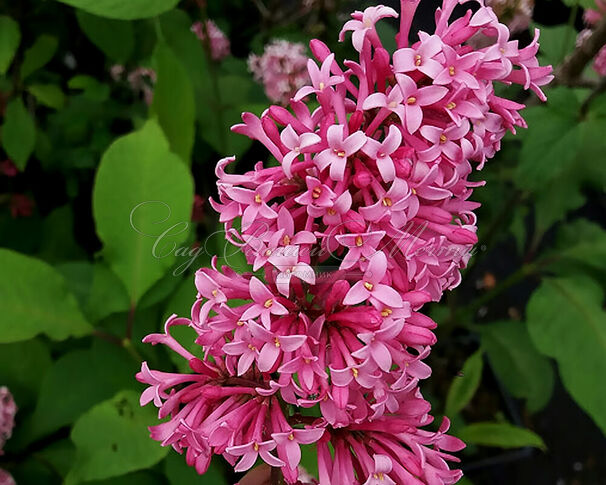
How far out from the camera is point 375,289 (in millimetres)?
362

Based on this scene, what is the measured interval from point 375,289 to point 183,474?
0.45 metres

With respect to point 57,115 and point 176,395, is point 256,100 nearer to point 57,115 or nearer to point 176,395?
point 57,115

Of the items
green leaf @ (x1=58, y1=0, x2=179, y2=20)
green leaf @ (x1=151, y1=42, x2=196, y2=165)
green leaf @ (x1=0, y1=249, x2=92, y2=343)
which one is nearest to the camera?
green leaf @ (x1=58, y1=0, x2=179, y2=20)

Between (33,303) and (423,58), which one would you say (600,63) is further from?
(33,303)

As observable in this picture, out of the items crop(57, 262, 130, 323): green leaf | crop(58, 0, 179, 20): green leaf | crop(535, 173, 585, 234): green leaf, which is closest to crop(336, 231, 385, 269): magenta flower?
crop(58, 0, 179, 20): green leaf

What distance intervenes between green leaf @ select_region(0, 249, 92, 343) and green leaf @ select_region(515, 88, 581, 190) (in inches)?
24.2

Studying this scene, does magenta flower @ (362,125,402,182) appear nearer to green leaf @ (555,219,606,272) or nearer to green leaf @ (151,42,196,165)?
green leaf @ (151,42,196,165)

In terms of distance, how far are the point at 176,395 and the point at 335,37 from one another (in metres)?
0.89

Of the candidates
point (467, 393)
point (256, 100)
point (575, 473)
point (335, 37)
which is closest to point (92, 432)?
point (467, 393)

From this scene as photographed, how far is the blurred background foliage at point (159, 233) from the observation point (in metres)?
0.73

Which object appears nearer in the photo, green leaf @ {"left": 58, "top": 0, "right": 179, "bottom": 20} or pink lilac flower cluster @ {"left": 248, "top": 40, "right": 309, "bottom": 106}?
green leaf @ {"left": 58, "top": 0, "right": 179, "bottom": 20}

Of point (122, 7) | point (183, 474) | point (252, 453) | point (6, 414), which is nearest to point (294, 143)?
point (252, 453)

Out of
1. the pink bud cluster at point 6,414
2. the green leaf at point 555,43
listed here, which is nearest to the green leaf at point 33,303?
the pink bud cluster at point 6,414

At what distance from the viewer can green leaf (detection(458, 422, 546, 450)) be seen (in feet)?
2.73
